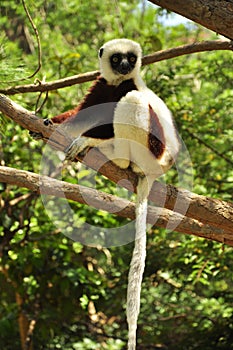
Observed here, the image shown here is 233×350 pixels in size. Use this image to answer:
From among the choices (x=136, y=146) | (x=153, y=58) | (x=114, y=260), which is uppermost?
(x=153, y=58)

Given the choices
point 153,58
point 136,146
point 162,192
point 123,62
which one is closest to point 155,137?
point 136,146

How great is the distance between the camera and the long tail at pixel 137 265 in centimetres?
262

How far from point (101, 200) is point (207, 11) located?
1369 mm

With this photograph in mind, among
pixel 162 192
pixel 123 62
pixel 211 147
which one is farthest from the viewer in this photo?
pixel 211 147

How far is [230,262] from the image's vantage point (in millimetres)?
5008

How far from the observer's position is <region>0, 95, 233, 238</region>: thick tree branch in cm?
324

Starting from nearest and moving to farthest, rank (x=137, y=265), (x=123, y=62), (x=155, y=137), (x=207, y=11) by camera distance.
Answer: (x=207, y=11) < (x=137, y=265) < (x=155, y=137) < (x=123, y=62)

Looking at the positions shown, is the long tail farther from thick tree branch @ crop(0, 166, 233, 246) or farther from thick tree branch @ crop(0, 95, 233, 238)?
thick tree branch @ crop(0, 166, 233, 246)

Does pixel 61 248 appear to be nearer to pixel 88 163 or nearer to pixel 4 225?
pixel 4 225

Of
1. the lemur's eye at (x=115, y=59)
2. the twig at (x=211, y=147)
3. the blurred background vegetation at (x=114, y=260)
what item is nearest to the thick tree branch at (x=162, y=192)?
the lemur's eye at (x=115, y=59)

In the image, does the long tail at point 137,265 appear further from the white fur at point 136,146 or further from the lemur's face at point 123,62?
the lemur's face at point 123,62

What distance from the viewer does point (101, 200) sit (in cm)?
337

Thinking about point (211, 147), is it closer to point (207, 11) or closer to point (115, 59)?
point (115, 59)

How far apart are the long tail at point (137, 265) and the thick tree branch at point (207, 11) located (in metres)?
1.12
